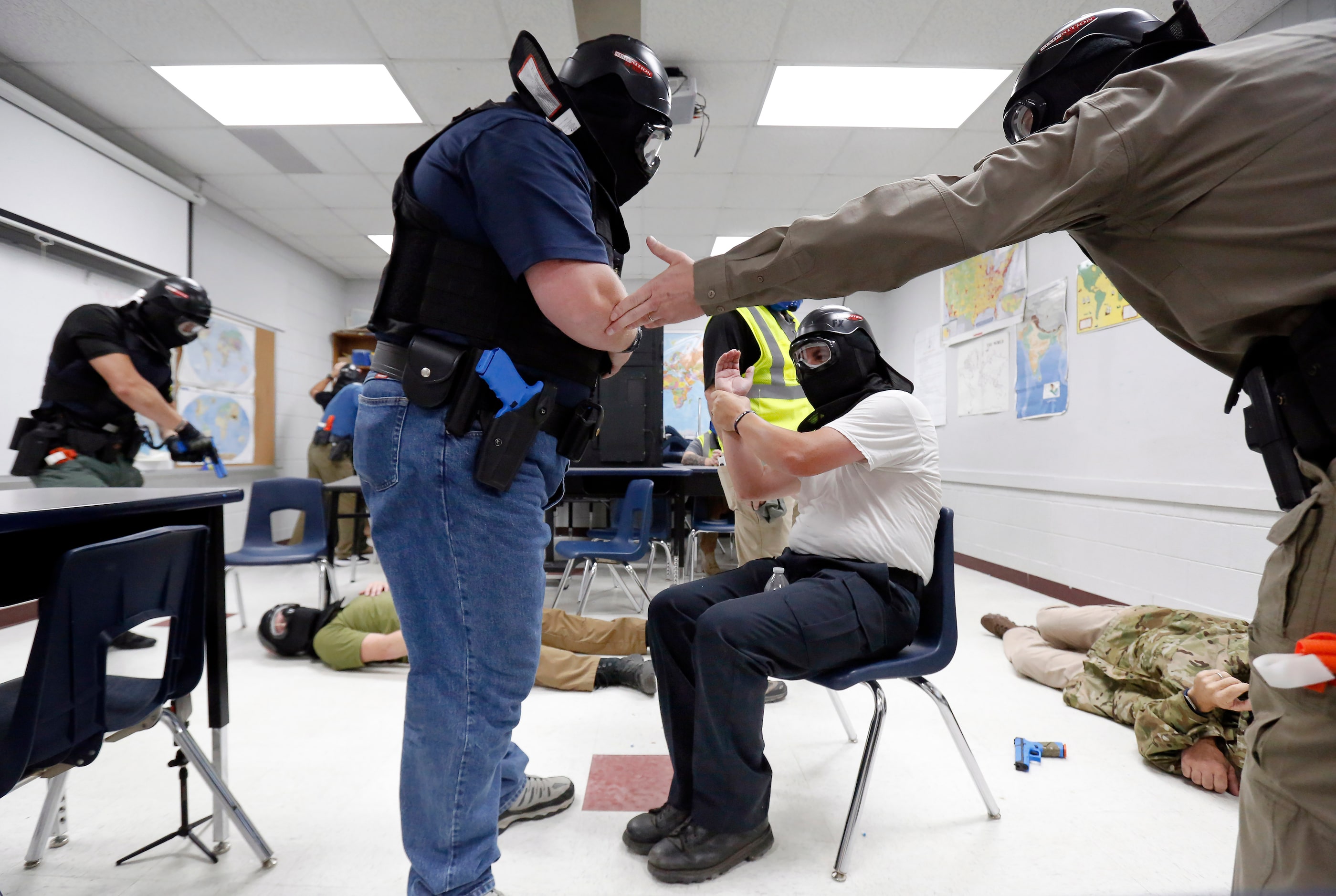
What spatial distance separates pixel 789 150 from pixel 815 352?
3.19 m

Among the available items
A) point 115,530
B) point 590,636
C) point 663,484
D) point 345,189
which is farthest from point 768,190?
point 115,530

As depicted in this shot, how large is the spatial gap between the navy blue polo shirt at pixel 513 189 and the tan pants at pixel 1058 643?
95.3 inches

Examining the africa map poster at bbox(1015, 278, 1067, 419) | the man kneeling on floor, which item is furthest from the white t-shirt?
the africa map poster at bbox(1015, 278, 1067, 419)

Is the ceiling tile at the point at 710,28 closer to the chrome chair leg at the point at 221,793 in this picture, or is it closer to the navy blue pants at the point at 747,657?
the navy blue pants at the point at 747,657

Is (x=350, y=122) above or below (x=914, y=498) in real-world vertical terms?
above

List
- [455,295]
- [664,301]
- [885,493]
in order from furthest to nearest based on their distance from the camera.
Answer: [885,493] < [455,295] < [664,301]

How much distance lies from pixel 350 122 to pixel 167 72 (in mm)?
885

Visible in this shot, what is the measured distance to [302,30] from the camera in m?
3.05

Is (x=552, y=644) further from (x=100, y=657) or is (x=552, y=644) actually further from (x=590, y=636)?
(x=100, y=657)

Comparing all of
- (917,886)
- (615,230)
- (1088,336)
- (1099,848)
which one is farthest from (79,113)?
(1088,336)

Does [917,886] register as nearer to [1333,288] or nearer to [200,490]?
[1333,288]

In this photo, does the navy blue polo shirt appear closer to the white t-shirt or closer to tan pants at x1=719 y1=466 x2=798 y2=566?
the white t-shirt

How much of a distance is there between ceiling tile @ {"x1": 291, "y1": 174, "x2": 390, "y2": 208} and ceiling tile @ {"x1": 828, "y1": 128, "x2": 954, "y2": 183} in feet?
11.2

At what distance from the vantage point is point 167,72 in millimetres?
3416
